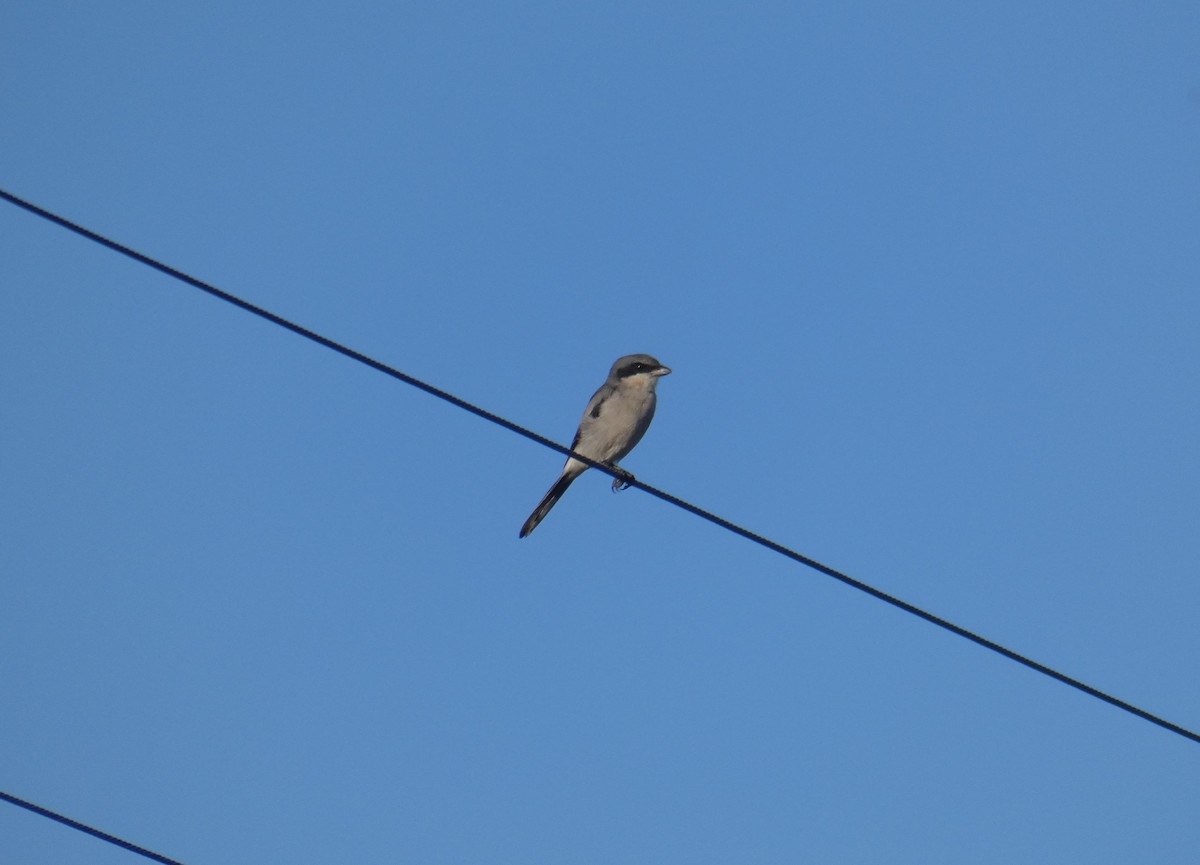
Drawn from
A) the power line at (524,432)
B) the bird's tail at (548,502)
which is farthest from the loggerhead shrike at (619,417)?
the power line at (524,432)

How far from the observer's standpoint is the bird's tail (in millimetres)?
12133

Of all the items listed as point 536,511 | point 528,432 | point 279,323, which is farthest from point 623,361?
point 279,323

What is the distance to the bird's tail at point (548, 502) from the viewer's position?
1213 centimetres

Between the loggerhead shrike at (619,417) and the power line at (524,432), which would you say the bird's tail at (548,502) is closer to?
the loggerhead shrike at (619,417)

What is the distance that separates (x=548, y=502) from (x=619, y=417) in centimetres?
111

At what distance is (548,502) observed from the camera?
1224 cm

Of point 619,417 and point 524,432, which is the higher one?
point 619,417

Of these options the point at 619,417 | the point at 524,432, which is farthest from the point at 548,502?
the point at 524,432

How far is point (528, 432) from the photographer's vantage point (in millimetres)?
6719

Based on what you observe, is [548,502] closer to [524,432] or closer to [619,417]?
[619,417]

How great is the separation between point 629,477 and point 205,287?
5066 mm

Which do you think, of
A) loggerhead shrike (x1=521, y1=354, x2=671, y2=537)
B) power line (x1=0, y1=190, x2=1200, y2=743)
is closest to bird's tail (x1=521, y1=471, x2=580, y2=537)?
loggerhead shrike (x1=521, y1=354, x2=671, y2=537)

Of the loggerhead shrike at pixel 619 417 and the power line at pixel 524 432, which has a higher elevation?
the loggerhead shrike at pixel 619 417

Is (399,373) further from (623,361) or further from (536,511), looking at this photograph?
(623,361)
